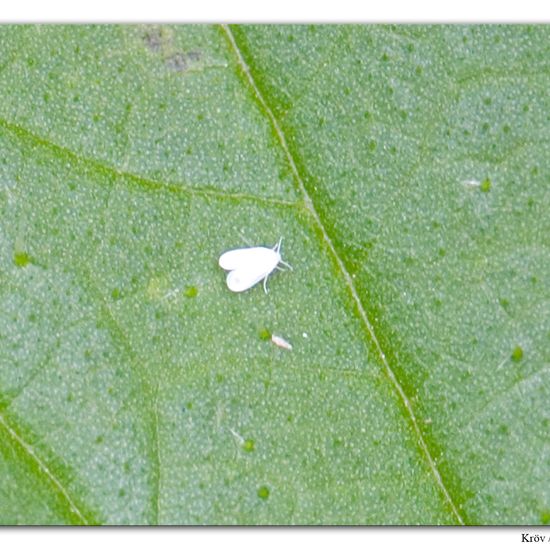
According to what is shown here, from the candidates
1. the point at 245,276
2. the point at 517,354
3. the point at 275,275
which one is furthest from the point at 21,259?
the point at 517,354

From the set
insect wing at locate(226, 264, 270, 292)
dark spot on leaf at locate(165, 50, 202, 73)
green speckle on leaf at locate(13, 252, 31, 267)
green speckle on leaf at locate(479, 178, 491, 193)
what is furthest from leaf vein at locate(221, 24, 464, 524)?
green speckle on leaf at locate(13, 252, 31, 267)

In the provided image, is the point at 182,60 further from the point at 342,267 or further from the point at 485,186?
the point at 485,186

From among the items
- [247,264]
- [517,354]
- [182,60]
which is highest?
[182,60]

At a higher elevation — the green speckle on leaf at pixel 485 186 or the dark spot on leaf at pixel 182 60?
the dark spot on leaf at pixel 182 60

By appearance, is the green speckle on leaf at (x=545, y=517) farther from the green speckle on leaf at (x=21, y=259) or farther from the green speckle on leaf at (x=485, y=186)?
the green speckle on leaf at (x=21, y=259)

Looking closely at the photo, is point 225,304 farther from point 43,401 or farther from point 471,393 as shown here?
point 471,393

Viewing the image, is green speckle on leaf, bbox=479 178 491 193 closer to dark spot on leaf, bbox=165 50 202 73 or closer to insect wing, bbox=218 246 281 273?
insect wing, bbox=218 246 281 273

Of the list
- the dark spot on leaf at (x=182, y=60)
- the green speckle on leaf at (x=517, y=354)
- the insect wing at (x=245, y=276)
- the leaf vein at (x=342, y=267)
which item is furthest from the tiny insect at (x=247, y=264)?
the green speckle on leaf at (x=517, y=354)

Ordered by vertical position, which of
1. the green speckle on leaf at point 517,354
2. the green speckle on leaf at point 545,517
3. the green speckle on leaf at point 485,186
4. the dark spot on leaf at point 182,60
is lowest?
the green speckle on leaf at point 545,517
